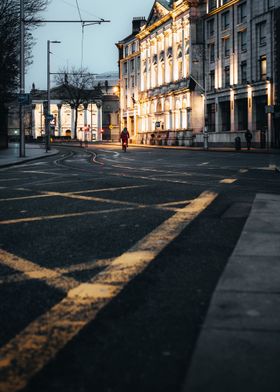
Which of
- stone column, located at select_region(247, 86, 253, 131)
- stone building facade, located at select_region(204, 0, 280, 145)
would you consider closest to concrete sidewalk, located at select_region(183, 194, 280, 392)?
stone building facade, located at select_region(204, 0, 280, 145)

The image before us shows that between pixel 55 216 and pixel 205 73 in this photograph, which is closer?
pixel 55 216

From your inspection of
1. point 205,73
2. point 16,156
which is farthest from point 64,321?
point 205,73

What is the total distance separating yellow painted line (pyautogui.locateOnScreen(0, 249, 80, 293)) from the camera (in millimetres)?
3629

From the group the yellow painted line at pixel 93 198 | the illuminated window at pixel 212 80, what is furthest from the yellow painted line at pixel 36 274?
the illuminated window at pixel 212 80

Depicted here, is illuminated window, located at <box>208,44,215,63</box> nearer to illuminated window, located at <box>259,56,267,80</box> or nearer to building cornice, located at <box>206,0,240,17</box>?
building cornice, located at <box>206,0,240,17</box>

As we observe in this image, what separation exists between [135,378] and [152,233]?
3323 millimetres

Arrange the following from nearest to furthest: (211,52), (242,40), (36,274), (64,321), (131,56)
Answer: (64,321) < (36,274) < (242,40) < (211,52) < (131,56)

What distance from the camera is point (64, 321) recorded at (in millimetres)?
2836

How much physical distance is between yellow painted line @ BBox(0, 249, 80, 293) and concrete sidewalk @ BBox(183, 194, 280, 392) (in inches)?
41.0

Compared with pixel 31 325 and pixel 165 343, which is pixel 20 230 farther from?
pixel 165 343

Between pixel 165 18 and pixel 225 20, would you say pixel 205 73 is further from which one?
pixel 165 18

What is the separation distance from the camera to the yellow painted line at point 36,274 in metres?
3.63

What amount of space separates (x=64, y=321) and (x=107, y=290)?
61cm

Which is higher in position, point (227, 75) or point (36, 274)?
point (227, 75)
